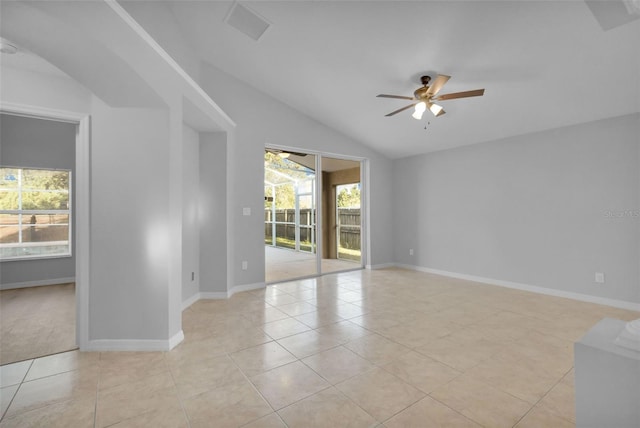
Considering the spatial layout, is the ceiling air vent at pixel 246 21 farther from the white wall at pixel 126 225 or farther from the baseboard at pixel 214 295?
the baseboard at pixel 214 295

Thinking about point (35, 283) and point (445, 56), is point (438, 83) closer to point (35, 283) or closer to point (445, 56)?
point (445, 56)

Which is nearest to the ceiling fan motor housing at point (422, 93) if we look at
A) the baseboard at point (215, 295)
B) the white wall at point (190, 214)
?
the white wall at point (190, 214)

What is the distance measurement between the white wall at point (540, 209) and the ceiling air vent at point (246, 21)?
394 centimetres

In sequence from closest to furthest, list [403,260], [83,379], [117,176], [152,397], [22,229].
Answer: [152,397] → [83,379] → [117,176] → [22,229] → [403,260]

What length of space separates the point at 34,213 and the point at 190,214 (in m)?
3.43

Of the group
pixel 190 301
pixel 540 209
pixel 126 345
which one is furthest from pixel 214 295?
pixel 540 209

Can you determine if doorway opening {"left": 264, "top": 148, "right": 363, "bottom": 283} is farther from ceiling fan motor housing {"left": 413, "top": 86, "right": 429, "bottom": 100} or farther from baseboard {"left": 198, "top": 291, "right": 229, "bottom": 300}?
ceiling fan motor housing {"left": 413, "top": 86, "right": 429, "bottom": 100}

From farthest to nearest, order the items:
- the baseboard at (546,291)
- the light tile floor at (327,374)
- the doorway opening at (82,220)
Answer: the baseboard at (546,291)
the doorway opening at (82,220)
the light tile floor at (327,374)

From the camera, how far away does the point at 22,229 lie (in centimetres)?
497

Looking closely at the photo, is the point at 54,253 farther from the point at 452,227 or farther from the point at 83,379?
the point at 452,227

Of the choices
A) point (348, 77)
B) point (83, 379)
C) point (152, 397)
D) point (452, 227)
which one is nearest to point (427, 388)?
point (152, 397)

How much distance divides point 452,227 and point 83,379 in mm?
5502

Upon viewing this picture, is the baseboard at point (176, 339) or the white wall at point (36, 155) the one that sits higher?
the white wall at point (36, 155)

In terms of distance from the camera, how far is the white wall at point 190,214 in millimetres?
3736
